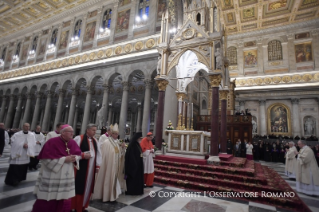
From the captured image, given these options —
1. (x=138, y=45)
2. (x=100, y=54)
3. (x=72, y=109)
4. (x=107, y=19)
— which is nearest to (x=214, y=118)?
(x=138, y=45)

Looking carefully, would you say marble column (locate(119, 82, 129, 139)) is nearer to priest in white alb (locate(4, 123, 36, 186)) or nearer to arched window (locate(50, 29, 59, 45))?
priest in white alb (locate(4, 123, 36, 186))

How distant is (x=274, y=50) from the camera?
61.7ft

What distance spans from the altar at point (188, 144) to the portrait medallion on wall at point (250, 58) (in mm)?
16111

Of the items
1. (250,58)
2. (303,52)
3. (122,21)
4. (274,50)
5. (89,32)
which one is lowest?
(303,52)

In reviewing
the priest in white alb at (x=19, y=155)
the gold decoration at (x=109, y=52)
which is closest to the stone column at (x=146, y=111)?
the gold decoration at (x=109, y=52)

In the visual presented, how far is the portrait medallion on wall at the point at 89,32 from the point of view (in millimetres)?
17531

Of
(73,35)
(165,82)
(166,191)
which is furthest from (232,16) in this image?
(166,191)

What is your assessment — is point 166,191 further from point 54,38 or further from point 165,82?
point 54,38

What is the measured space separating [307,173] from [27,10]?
28497mm

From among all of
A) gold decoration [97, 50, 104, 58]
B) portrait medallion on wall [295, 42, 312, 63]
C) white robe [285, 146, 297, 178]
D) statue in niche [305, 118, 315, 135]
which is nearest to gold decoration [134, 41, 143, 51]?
gold decoration [97, 50, 104, 58]

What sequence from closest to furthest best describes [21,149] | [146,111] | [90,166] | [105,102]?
[90,166]
[21,149]
[146,111]
[105,102]

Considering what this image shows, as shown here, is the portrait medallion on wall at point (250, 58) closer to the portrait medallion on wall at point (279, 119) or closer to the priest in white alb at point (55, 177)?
the portrait medallion on wall at point (279, 119)

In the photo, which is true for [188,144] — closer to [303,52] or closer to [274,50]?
[274,50]

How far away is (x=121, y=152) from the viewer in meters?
4.08
